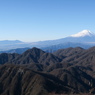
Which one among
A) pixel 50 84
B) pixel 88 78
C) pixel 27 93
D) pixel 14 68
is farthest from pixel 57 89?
pixel 88 78

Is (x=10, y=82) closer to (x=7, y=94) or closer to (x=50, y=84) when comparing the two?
(x=7, y=94)

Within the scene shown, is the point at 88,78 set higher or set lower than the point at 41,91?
lower

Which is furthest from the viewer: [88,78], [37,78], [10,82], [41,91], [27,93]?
[88,78]

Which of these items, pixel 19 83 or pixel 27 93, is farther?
pixel 19 83

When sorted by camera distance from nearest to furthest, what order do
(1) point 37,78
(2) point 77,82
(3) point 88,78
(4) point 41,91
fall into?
(4) point 41,91, (1) point 37,78, (2) point 77,82, (3) point 88,78

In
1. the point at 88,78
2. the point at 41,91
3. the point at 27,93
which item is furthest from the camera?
the point at 88,78

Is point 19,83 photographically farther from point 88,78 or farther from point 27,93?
point 88,78

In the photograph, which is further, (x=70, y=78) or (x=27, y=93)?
(x=70, y=78)

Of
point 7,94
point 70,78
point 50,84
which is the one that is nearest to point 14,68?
point 7,94

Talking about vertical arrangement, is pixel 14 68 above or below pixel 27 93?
above
